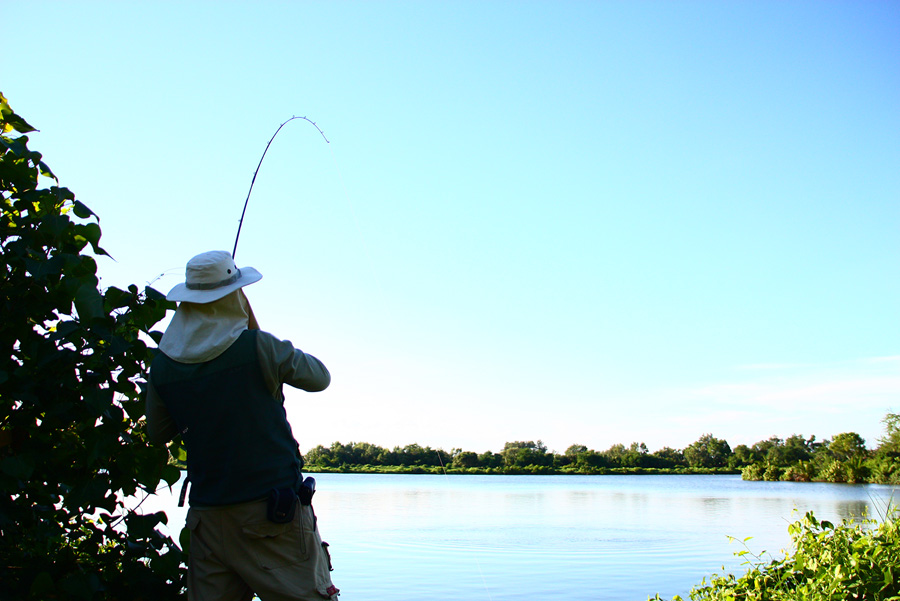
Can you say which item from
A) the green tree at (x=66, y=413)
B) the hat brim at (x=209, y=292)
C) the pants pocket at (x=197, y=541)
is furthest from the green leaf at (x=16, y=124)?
the pants pocket at (x=197, y=541)

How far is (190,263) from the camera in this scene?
1.97 m

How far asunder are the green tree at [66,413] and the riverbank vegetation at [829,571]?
8.36 ft

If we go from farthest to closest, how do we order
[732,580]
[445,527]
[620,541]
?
[445,527] → [620,541] → [732,580]

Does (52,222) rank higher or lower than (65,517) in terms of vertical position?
higher

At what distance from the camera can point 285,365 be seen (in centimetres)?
185

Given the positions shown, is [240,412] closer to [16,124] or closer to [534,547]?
[16,124]

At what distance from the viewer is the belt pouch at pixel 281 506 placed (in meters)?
1.81

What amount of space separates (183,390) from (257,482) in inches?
13.0

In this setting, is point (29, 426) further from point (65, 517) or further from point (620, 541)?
point (620, 541)

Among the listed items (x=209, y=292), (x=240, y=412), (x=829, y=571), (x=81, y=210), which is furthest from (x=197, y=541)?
(x=829, y=571)

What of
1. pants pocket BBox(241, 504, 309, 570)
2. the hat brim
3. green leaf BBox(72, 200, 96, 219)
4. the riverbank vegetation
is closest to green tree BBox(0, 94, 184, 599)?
green leaf BBox(72, 200, 96, 219)

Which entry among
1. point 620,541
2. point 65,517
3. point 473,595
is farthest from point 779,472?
point 65,517

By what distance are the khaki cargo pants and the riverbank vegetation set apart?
7.05ft

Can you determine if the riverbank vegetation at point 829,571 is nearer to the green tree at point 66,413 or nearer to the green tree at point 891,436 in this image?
the green tree at point 66,413
